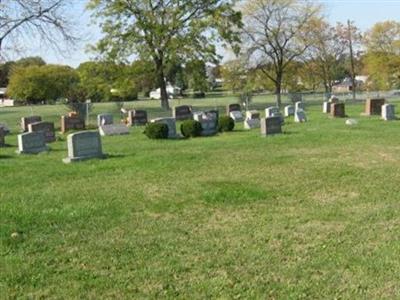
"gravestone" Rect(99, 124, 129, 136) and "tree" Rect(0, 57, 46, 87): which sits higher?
"tree" Rect(0, 57, 46, 87)

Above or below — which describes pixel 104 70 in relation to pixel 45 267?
above

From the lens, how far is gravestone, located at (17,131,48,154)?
47.5ft

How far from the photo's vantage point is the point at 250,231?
19.1 ft

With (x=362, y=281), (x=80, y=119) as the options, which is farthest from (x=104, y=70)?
(x=362, y=281)

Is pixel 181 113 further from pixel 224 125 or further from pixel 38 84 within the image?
pixel 38 84

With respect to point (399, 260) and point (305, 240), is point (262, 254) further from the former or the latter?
point (399, 260)

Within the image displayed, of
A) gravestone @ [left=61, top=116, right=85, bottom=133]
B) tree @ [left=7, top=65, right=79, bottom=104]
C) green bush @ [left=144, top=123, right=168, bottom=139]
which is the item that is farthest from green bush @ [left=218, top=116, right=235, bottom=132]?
tree @ [left=7, top=65, right=79, bottom=104]

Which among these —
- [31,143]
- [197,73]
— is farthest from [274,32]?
[31,143]

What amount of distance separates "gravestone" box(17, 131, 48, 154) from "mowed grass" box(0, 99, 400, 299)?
3.05 metres

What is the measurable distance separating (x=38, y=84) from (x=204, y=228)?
66510 mm

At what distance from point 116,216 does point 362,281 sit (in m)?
3.33

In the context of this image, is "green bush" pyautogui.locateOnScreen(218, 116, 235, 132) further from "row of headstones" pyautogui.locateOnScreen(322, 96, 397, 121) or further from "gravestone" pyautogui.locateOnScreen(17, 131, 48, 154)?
"row of headstones" pyautogui.locateOnScreen(322, 96, 397, 121)

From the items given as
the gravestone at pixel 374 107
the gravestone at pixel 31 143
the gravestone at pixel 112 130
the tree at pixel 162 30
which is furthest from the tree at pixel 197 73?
the gravestone at pixel 31 143

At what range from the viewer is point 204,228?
6.02 meters
